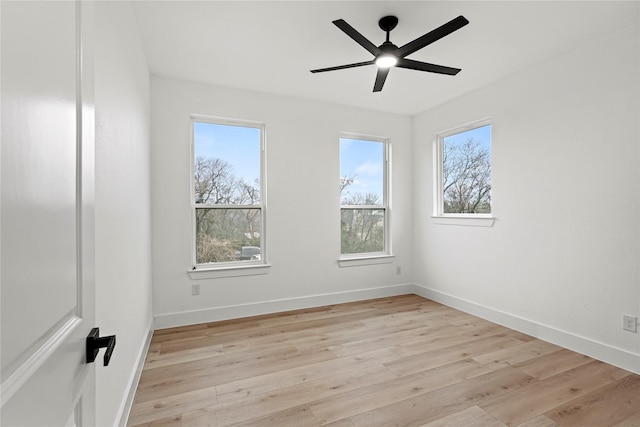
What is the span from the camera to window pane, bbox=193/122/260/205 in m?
3.49

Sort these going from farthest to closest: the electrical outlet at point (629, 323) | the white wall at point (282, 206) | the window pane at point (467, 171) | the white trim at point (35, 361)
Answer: the window pane at point (467, 171) → the white wall at point (282, 206) → the electrical outlet at point (629, 323) → the white trim at point (35, 361)

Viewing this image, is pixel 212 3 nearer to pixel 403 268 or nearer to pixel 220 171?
pixel 220 171

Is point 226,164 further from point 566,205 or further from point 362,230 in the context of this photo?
point 566,205

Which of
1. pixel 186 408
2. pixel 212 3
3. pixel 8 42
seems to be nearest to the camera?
pixel 8 42

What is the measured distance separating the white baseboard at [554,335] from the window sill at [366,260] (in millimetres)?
815

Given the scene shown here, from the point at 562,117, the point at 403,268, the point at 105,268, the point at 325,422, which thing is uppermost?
the point at 562,117

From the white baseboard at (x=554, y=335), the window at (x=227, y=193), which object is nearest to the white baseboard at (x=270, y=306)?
the window at (x=227, y=193)

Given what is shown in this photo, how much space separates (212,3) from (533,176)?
316 cm

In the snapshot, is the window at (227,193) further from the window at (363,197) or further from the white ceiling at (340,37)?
the window at (363,197)

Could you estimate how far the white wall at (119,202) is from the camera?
1.39 metres

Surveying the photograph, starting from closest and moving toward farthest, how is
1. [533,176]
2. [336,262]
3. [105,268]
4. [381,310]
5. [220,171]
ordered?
[105,268], [533,176], [220,171], [381,310], [336,262]

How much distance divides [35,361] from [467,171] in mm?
4113

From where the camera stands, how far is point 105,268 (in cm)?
144

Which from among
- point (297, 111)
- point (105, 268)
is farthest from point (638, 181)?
point (105, 268)
